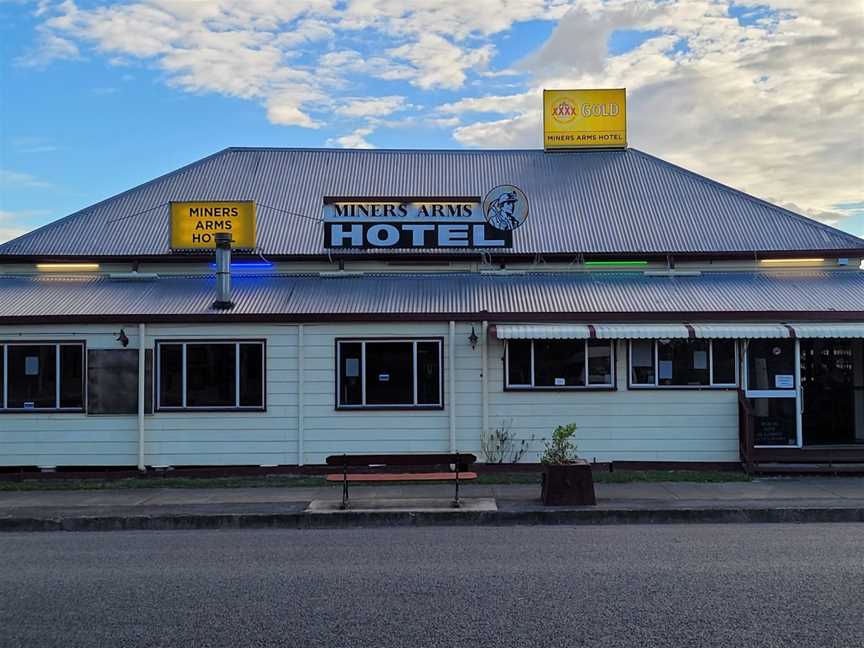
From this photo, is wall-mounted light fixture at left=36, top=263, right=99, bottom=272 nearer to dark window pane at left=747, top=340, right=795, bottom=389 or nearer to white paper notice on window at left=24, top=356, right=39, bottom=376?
white paper notice on window at left=24, top=356, right=39, bottom=376

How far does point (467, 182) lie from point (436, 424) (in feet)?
25.7

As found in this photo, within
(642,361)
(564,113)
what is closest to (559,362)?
(642,361)

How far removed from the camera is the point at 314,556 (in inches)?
386

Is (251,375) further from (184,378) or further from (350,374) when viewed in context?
(350,374)

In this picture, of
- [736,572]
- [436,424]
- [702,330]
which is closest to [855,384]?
[702,330]

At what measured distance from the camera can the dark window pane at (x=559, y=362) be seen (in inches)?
629

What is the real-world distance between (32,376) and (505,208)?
9.93 metres

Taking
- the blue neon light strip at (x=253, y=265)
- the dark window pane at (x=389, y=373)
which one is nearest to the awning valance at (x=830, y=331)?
the dark window pane at (x=389, y=373)

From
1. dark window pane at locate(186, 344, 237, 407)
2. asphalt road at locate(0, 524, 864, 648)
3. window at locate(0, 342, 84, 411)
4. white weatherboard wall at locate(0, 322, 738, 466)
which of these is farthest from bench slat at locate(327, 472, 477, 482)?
window at locate(0, 342, 84, 411)

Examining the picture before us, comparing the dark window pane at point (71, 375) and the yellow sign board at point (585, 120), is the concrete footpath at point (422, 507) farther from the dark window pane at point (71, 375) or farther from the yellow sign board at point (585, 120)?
the yellow sign board at point (585, 120)

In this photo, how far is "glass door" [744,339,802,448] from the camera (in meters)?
16.0

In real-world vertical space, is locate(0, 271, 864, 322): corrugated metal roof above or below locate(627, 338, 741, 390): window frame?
above

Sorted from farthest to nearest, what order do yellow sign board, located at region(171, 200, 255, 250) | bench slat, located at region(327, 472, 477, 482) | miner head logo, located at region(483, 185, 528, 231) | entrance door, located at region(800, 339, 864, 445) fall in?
1. miner head logo, located at region(483, 185, 528, 231)
2. yellow sign board, located at region(171, 200, 255, 250)
3. entrance door, located at region(800, 339, 864, 445)
4. bench slat, located at region(327, 472, 477, 482)

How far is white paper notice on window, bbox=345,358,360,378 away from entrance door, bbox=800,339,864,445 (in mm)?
8954
